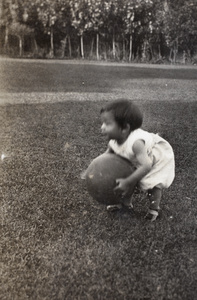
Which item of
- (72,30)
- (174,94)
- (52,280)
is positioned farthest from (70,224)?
(72,30)

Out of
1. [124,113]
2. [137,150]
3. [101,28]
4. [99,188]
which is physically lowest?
[99,188]

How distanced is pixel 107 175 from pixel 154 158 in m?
0.45

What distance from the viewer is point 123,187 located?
335 cm

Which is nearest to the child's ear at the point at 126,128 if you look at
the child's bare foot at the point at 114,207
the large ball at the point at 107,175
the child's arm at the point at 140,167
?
the child's arm at the point at 140,167

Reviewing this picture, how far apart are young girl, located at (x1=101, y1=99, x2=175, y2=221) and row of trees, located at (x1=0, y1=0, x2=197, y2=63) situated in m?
6.98

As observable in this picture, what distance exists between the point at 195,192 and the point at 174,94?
6570 mm

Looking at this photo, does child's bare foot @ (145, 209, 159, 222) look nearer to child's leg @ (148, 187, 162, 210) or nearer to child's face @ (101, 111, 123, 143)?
child's leg @ (148, 187, 162, 210)

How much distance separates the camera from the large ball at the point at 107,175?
3434 millimetres

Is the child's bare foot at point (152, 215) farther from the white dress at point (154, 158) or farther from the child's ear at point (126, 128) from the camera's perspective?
the child's ear at point (126, 128)

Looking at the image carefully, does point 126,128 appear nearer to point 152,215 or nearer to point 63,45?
point 152,215

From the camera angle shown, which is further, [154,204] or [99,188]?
[154,204]

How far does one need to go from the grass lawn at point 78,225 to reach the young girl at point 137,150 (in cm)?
34

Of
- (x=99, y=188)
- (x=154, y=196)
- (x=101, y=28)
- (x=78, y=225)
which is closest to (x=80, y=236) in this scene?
(x=78, y=225)

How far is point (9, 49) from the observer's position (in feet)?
41.3
